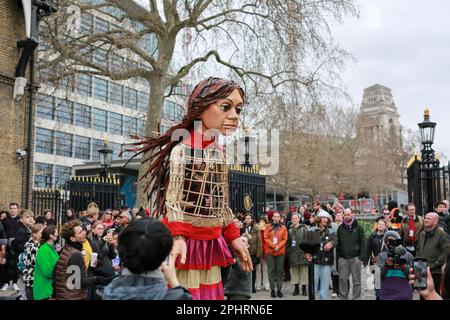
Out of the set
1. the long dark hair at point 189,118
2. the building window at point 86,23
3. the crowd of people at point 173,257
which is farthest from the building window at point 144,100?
the long dark hair at point 189,118

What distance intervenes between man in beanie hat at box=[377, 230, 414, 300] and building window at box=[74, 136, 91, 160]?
133ft

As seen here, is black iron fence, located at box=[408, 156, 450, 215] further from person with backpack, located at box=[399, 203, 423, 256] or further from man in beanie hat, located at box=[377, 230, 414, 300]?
man in beanie hat, located at box=[377, 230, 414, 300]

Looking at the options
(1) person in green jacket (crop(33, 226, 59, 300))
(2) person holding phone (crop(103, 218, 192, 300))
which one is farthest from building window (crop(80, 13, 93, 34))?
(2) person holding phone (crop(103, 218, 192, 300))

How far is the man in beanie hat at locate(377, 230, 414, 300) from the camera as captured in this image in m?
6.88

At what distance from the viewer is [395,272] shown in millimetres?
7129

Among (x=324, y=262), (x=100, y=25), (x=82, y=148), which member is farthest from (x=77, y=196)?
(x=82, y=148)

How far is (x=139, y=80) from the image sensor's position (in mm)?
20312

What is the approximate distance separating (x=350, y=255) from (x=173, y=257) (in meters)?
6.61

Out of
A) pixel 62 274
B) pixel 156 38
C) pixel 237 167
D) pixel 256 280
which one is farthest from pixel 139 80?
pixel 62 274

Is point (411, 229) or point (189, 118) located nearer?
point (189, 118)

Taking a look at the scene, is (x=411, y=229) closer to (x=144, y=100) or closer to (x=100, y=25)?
(x=100, y=25)

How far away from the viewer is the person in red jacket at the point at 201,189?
14.1 feet

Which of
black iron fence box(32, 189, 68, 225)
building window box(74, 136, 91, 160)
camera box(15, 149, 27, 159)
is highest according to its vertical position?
building window box(74, 136, 91, 160)

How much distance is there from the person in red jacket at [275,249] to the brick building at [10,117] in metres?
6.76
